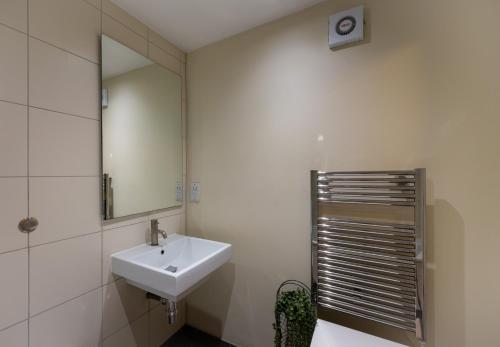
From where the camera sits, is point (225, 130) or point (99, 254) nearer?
point (99, 254)

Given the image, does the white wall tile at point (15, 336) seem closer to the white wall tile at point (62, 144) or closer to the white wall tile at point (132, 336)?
the white wall tile at point (132, 336)

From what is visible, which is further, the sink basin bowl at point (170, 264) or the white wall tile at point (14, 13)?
the sink basin bowl at point (170, 264)

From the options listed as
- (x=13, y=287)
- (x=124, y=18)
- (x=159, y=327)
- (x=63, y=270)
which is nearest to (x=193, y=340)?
(x=159, y=327)

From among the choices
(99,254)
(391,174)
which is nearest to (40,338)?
(99,254)

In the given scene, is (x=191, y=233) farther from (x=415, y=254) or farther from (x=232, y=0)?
(x=232, y=0)

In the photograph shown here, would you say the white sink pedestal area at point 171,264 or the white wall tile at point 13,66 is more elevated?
the white wall tile at point 13,66

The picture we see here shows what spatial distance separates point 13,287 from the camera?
3.14ft

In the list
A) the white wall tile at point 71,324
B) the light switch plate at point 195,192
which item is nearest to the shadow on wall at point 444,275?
the light switch plate at point 195,192

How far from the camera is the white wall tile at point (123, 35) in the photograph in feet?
4.31

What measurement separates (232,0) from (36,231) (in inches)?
60.5

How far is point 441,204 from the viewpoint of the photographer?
1.09 m

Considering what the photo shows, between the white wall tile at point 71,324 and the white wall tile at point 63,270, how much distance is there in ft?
0.14

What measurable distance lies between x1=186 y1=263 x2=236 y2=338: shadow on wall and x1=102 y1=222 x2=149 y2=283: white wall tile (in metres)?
0.59

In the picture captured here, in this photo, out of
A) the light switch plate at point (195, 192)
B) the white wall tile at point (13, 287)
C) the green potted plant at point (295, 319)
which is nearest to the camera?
the white wall tile at point (13, 287)
